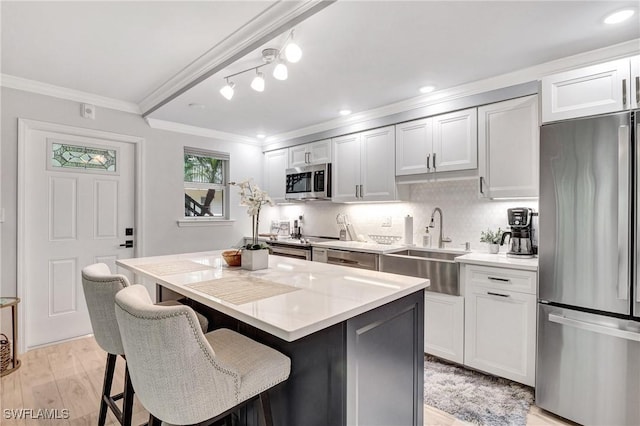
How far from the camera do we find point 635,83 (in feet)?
6.00

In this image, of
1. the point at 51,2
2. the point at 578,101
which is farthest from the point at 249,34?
the point at 578,101

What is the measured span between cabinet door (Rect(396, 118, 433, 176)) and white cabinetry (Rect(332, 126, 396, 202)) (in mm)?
94

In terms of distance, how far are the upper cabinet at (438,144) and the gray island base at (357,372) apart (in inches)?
66.2

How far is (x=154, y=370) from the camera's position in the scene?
40.6 inches

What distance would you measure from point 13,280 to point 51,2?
2.43 meters

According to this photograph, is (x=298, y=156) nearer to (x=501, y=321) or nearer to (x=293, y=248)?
(x=293, y=248)

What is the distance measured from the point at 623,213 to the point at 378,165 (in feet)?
6.76

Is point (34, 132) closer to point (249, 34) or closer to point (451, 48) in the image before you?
point (249, 34)

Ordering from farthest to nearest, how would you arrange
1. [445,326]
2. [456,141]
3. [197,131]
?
[197,131]
[456,141]
[445,326]

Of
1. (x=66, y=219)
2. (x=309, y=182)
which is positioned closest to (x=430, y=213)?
(x=309, y=182)

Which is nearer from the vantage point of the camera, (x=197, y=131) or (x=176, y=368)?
(x=176, y=368)

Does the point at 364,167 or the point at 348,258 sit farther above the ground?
the point at 364,167

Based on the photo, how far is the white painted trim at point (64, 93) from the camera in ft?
9.35

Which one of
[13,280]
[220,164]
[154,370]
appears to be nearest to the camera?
[154,370]
